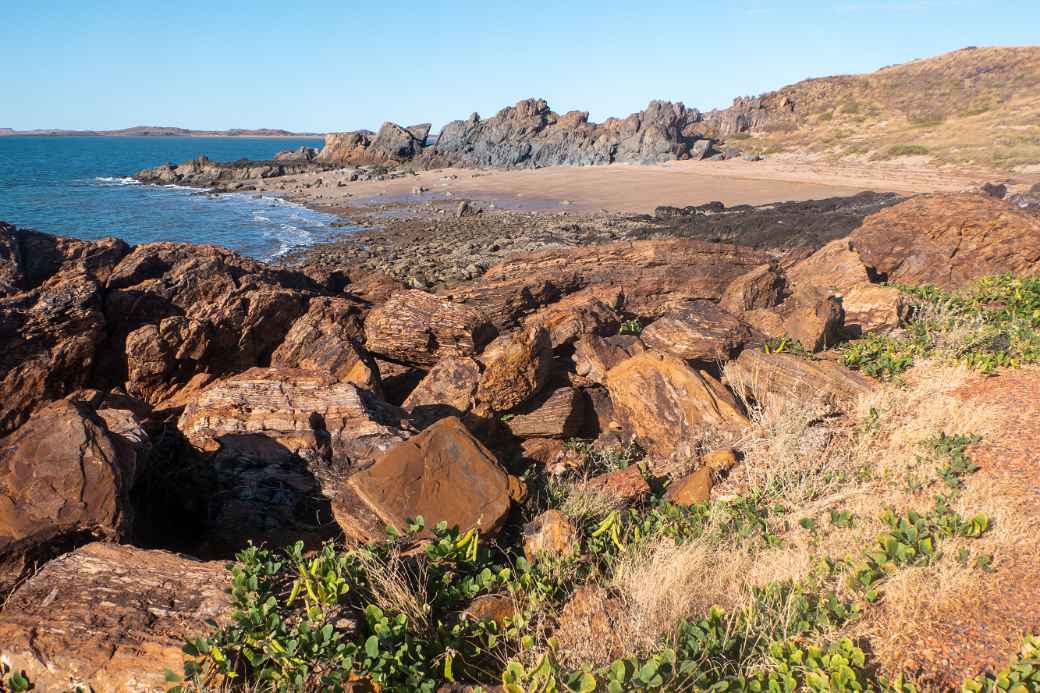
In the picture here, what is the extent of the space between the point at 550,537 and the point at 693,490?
4.38 ft

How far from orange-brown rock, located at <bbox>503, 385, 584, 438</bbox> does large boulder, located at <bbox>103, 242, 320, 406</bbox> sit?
3221 mm

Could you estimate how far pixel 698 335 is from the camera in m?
6.95

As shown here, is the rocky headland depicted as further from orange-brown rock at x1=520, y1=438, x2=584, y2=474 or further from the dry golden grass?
the dry golden grass

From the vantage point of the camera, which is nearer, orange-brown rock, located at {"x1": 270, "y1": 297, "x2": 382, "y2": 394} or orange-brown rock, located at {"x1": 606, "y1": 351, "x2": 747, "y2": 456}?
orange-brown rock, located at {"x1": 606, "y1": 351, "x2": 747, "y2": 456}

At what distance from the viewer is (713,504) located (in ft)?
14.6

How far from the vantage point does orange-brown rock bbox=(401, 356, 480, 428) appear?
6020 mm

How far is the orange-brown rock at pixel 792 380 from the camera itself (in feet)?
19.4

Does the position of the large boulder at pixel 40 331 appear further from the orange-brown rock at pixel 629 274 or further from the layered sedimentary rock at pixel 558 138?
Result: the layered sedimentary rock at pixel 558 138

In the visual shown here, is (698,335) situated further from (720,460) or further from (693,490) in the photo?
(693,490)

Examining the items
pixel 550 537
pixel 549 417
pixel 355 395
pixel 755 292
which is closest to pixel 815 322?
pixel 755 292

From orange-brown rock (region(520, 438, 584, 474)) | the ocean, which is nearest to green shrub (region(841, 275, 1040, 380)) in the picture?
orange-brown rock (region(520, 438, 584, 474))

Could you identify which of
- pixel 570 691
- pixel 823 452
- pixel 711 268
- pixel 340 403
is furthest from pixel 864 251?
pixel 570 691

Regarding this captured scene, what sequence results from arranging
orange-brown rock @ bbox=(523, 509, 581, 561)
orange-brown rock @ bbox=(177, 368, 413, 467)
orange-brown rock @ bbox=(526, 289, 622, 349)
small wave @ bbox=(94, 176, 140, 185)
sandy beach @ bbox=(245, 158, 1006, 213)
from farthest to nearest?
small wave @ bbox=(94, 176, 140, 185), sandy beach @ bbox=(245, 158, 1006, 213), orange-brown rock @ bbox=(526, 289, 622, 349), orange-brown rock @ bbox=(177, 368, 413, 467), orange-brown rock @ bbox=(523, 509, 581, 561)

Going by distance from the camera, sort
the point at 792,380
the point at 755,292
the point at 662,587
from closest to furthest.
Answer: the point at 662,587 < the point at 792,380 < the point at 755,292
